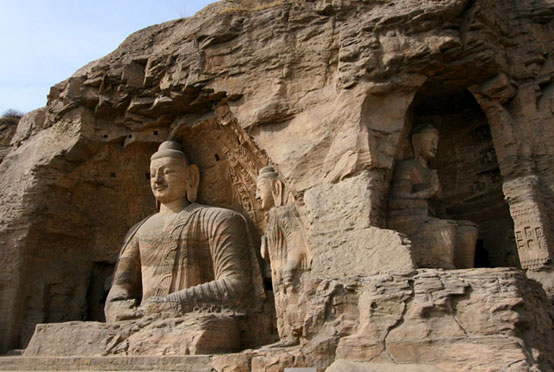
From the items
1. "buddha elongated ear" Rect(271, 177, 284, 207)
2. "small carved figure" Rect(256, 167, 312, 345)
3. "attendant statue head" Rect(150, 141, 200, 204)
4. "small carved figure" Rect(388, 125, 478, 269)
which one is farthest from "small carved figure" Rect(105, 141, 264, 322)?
"small carved figure" Rect(388, 125, 478, 269)

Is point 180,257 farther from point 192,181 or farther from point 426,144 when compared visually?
point 426,144

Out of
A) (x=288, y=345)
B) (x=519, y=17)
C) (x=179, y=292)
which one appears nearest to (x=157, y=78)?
(x=179, y=292)

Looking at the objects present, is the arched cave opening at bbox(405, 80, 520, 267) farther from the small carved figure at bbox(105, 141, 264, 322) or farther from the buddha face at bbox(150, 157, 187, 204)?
the buddha face at bbox(150, 157, 187, 204)

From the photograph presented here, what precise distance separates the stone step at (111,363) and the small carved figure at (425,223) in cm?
236

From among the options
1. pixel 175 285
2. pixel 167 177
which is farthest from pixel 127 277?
pixel 167 177

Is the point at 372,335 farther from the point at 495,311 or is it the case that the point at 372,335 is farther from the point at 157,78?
the point at 157,78

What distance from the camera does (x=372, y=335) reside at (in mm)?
4340

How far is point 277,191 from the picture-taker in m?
6.62

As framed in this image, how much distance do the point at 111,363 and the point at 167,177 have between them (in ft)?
9.57

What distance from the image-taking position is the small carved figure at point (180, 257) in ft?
21.8

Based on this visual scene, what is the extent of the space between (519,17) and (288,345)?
4.69 m

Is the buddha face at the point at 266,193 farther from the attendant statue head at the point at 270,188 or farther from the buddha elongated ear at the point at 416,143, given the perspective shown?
the buddha elongated ear at the point at 416,143

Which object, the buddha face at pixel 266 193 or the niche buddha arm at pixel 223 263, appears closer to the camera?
the niche buddha arm at pixel 223 263

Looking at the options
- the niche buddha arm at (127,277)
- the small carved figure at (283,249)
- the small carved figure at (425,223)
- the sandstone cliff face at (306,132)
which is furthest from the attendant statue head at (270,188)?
the niche buddha arm at (127,277)
